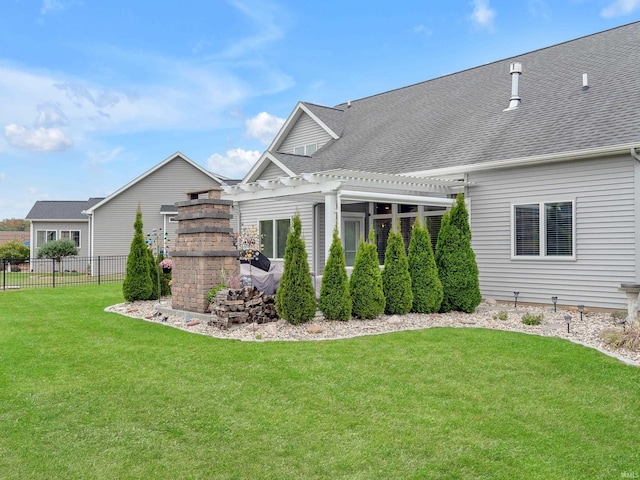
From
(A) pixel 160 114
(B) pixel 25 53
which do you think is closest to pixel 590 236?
(A) pixel 160 114

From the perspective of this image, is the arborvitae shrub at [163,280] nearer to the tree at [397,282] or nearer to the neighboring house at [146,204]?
the tree at [397,282]

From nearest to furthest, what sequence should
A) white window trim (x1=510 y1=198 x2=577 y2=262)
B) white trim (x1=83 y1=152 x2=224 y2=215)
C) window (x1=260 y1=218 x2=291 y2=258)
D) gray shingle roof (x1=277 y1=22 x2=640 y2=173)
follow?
white window trim (x1=510 y1=198 x2=577 y2=262), gray shingle roof (x1=277 y1=22 x2=640 y2=173), window (x1=260 y1=218 x2=291 y2=258), white trim (x1=83 y1=152 x2=224 y2=215)

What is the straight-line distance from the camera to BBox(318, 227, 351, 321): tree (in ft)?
29.4

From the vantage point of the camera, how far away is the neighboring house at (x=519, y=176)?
1009 cm

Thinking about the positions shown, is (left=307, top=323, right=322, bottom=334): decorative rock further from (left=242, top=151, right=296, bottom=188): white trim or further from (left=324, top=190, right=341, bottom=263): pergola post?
(left=242, top=151, right=296, bottom=188): white trim

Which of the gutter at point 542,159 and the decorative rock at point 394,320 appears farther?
the gutter at point 542,159

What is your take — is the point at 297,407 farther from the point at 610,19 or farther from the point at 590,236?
the point at 610,19

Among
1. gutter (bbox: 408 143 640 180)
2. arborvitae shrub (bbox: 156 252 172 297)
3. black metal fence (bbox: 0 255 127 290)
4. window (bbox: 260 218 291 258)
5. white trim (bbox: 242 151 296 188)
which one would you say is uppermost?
white trim (bbox: 242 151 296 188)

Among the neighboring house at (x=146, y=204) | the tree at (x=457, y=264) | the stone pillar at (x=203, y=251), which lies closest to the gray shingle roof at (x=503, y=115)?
the tree at (x=457, y=264)

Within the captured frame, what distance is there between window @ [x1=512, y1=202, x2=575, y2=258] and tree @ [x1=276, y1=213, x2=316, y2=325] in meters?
5.28

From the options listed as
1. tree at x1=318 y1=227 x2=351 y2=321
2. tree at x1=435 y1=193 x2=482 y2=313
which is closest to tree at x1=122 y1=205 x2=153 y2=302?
tree at x1=318 y1=227 x2=351 y2=321

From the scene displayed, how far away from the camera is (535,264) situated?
442 inches

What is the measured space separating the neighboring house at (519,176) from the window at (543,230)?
0.07 feet

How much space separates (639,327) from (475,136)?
689cm
